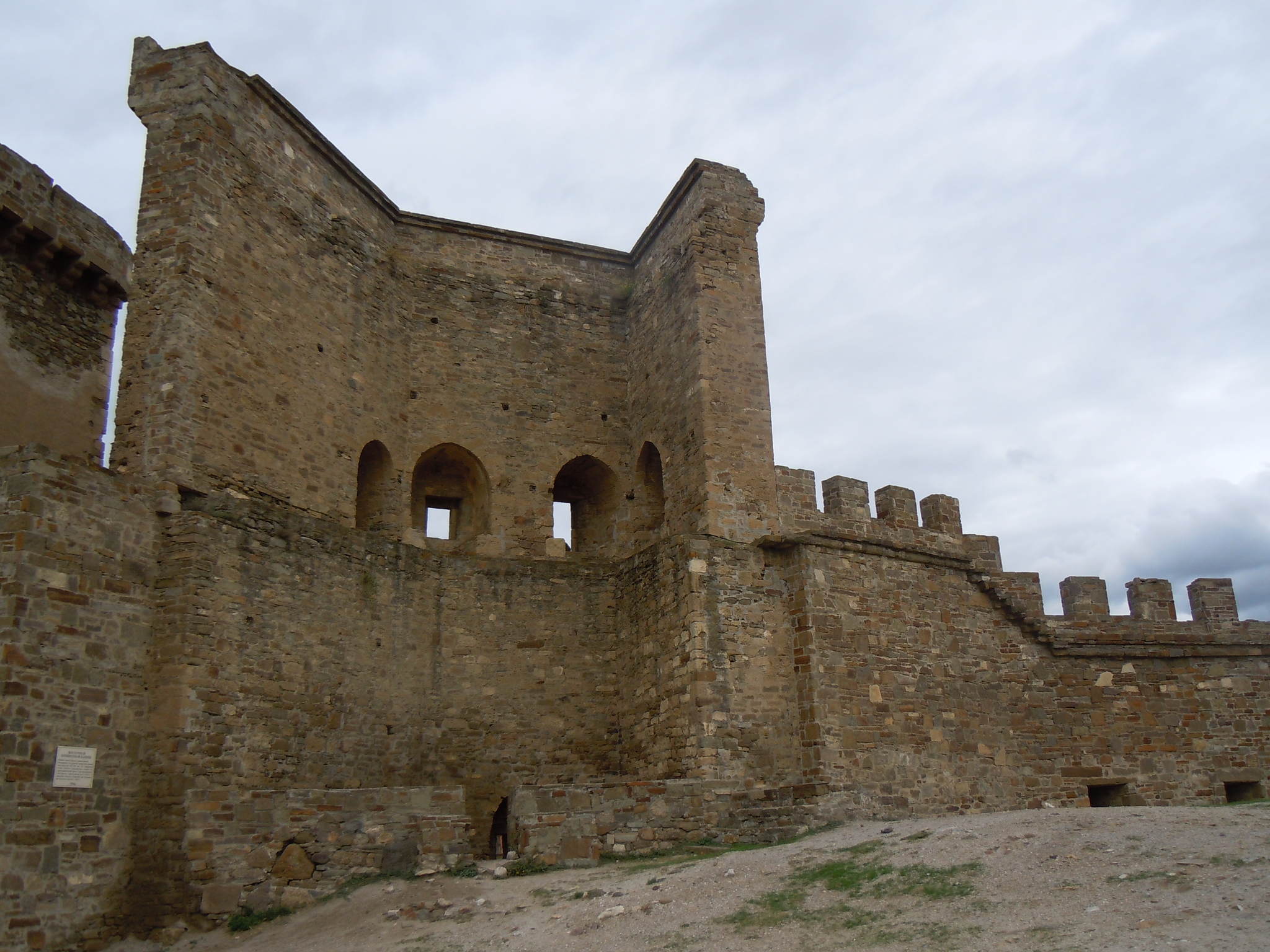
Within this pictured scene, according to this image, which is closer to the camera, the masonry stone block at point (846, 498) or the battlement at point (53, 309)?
the battlement at point (53, 309)

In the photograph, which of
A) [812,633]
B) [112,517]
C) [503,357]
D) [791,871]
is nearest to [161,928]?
[112,517]

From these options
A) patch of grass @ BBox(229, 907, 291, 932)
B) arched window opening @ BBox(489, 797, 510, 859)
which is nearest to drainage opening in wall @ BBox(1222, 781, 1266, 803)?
arched window opening @ BBox(489, 797, 510, 859)

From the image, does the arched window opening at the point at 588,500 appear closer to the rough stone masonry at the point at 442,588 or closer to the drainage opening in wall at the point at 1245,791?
the rough stone masonry at the point at 442,588

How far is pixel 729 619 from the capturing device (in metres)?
12.0

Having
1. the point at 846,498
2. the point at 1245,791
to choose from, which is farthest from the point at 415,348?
the point at 1245,791

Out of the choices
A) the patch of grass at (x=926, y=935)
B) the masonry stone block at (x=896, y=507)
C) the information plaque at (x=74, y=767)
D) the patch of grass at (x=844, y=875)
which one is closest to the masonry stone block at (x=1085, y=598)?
the masonry stone block at (x=896, y=507)

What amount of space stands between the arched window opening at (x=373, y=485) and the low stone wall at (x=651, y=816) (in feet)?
15.9

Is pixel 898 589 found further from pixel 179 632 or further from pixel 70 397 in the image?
pixel 70 397

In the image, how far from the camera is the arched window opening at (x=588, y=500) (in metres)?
15.4

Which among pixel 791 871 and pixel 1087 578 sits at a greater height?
pixel 1087 578

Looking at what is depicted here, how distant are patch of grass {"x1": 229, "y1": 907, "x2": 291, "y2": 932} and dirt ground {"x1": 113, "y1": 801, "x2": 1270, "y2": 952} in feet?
0.24

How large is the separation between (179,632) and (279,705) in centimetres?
139

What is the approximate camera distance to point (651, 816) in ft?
34.6

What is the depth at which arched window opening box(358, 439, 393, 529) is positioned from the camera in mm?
13836
